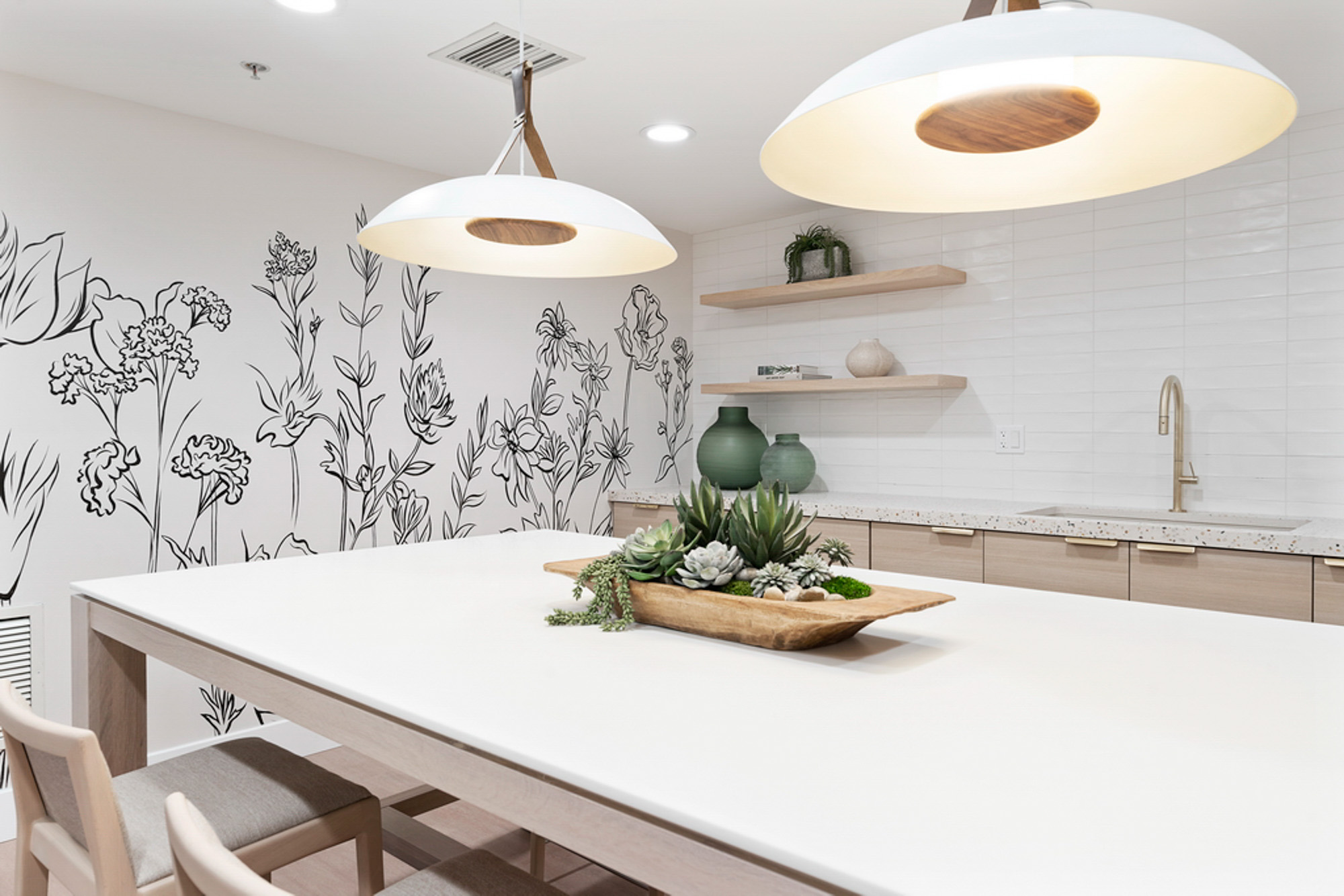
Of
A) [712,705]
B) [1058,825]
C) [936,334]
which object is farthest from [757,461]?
[1058,825]

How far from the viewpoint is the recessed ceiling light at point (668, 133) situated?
303cm

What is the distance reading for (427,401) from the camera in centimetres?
353

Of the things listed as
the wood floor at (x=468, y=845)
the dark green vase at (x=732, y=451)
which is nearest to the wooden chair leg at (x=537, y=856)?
the wood floor at (x=468, y=845)

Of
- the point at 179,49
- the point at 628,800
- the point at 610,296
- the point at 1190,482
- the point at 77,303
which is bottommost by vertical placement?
the point at 628,800

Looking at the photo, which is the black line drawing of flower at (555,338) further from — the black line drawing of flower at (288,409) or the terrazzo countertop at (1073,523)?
the black line drawing of flower at (288,409)

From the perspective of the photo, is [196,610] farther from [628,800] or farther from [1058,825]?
[1058,825]

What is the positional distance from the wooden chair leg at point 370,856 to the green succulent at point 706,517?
70 cm

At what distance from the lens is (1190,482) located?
9.88ft

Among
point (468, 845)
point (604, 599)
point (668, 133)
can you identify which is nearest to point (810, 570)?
point (604, 599)

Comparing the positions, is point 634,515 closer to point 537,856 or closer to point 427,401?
point 427,401

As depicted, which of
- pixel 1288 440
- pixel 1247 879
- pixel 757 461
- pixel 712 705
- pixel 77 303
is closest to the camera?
pixel 1247 879

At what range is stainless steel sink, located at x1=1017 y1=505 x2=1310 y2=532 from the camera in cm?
287

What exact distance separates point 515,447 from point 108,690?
2.18 meters

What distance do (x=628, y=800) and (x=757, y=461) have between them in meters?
3.39
